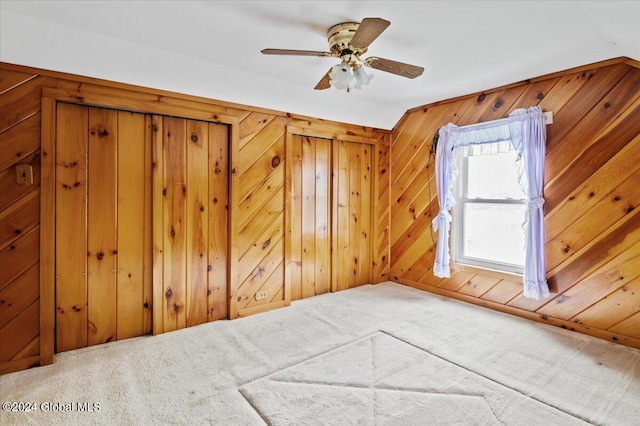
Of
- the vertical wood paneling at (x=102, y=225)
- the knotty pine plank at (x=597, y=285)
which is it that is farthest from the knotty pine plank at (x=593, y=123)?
the vertical wood paneling at (x=102, y=225)

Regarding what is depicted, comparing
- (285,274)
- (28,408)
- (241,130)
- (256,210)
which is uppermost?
(241,130)

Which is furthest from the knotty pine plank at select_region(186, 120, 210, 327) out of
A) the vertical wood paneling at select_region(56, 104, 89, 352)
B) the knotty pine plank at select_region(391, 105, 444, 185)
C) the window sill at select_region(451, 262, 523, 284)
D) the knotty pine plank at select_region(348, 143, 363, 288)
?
the window sill at select_region(451, 262, 523, 284)

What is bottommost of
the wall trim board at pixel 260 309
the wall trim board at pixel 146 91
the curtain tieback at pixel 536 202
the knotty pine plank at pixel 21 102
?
the wall trim board at pixel 260 309

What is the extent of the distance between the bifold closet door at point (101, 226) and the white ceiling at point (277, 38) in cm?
43

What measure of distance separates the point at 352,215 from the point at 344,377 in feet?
7.78

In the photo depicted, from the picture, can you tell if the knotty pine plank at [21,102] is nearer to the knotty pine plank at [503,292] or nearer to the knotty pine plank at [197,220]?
the knotty pine plank at [197,220]

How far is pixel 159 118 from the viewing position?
280 centimetres

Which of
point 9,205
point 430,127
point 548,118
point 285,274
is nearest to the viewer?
point 9,205

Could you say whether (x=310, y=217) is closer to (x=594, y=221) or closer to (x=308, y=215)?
(x=308, y=215)

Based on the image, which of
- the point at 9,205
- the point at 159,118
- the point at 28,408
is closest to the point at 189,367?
the point at 28,408

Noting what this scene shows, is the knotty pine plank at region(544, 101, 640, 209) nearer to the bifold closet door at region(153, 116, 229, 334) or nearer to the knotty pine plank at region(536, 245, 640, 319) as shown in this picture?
the knotty pine plank at region(536, 245, 640, 319)

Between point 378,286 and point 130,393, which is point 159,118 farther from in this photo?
point 378,286

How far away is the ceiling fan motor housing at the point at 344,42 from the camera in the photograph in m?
2.08

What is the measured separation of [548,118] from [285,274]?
116 inches
